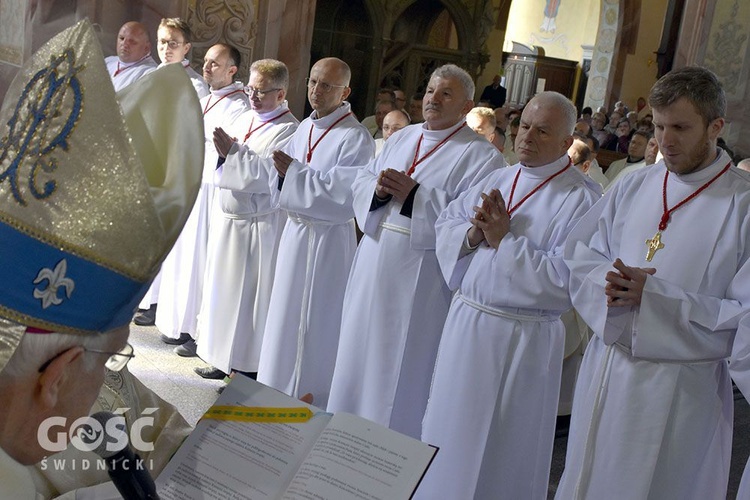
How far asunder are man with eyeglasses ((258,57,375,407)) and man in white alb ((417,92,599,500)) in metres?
1.50

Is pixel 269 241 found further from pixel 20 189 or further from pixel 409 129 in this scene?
pixel 20 189

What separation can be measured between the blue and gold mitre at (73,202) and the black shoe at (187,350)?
18.4 ft

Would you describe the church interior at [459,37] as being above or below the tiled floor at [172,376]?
above

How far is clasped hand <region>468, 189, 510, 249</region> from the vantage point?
430 centimetres

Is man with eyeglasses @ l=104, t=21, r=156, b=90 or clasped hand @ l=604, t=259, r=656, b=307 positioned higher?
man with eyeglasses @ l=104, t=21, r=156, b=90

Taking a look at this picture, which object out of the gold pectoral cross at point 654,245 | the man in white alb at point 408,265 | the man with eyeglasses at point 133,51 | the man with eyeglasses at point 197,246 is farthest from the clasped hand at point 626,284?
the man with eyeglasses at point 133,51

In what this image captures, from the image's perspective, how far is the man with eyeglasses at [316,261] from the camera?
232 inches

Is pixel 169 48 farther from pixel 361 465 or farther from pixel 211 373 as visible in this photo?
pixel 361 465

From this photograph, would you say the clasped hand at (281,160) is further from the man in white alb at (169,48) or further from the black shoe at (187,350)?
the man in white alb at (169,48)

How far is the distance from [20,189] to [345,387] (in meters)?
4.20

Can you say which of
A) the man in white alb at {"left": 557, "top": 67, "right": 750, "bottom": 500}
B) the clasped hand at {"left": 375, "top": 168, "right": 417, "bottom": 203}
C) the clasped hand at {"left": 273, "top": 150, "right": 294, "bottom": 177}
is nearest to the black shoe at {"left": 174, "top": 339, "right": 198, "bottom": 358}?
the clasped hand at {"left": 273, "top": 150, "right": 294, "bottom": 177}

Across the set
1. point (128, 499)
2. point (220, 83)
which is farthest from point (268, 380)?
point (128, 499)

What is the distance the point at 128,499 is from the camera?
1.60m

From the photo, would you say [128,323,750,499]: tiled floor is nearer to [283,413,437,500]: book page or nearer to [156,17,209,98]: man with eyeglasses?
[156,17,209,98]: man with eyeglasses
